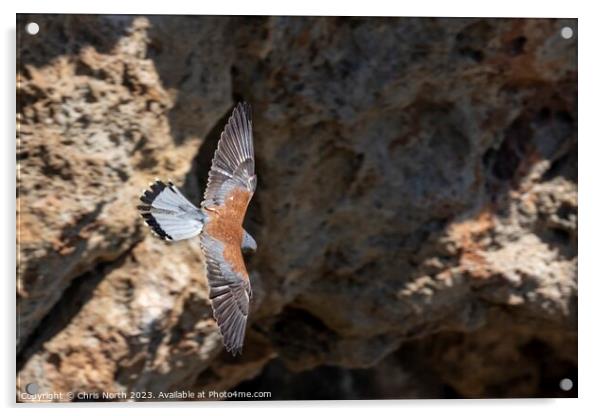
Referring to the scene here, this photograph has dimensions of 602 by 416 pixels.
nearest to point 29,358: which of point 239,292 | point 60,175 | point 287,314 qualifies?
point 60,175

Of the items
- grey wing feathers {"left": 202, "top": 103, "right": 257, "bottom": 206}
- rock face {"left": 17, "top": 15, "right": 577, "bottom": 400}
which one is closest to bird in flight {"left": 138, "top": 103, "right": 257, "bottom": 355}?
grey wing feathers {"left": 202, "top": 103, "right": 257, "bottom": 206}

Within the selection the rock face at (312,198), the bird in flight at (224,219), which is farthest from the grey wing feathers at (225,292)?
the rock face at (312,198)

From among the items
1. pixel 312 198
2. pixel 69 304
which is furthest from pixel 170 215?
pixel 312 198

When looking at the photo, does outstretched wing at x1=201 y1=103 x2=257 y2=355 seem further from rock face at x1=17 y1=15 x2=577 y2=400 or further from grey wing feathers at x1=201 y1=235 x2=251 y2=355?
rock face at x1=17 y1=15 x2=577 y2=400

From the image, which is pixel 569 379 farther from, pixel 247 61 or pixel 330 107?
pixel 247 61

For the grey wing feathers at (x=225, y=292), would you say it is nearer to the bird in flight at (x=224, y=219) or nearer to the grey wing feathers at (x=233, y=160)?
the bird in flight at (x=224, y=219)

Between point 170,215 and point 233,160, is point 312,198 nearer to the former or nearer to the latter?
point 233,160
